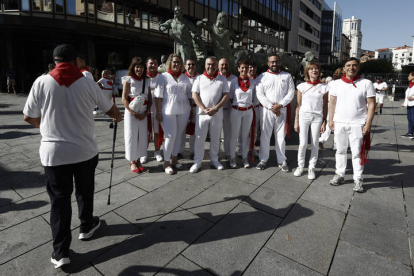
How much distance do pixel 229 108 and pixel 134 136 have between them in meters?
1.82

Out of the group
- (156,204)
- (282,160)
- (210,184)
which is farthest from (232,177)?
(156,204)

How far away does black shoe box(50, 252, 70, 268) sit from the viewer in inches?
91.3

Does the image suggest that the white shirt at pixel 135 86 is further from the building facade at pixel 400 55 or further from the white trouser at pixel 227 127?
the building facade at pixel 400 55

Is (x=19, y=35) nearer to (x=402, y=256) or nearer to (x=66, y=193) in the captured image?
(x=66, y=193)

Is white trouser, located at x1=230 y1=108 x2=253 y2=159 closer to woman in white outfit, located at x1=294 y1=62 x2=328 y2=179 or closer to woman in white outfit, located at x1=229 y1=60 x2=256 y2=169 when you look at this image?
woman in white outfit, located at x1=229 y1=60 x2=256 y2=169

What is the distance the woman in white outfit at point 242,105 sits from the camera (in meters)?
4.81

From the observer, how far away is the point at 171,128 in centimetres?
466

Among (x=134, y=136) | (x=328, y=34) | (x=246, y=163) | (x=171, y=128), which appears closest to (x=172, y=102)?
(x=171, y=128)

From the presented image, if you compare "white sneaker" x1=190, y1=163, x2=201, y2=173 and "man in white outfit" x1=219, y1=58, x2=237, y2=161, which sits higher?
"man in white outfit" x1=219, y1=58, x2=237, y2=161

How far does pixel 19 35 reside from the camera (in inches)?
763

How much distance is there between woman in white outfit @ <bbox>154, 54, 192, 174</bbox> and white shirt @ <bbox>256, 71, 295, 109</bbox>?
4.27ft

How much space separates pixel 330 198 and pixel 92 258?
3063mm

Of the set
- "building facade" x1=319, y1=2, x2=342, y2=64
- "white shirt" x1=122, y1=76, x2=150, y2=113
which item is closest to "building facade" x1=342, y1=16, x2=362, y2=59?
"building facade" x1=319, y1=2, x2=342, y2=64

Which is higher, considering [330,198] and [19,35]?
[19,35]
